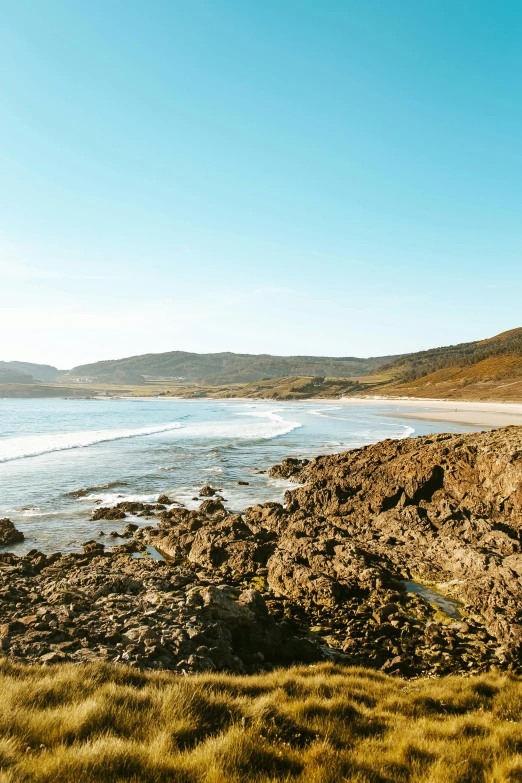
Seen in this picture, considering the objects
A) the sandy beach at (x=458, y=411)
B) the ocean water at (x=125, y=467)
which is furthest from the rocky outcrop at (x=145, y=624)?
the sandy beach at (x=458, y=411)

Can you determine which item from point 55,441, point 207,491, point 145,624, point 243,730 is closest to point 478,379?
point 55,441

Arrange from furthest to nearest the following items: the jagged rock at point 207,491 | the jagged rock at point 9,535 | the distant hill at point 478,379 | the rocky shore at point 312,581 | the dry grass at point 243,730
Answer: the distant hill at point 478,379, the jagged rock at point 207,491, the jagged rock at point 9,535, the rocky shore at point 312,581, the dry grass at point 243,730

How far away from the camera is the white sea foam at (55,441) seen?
37.2m

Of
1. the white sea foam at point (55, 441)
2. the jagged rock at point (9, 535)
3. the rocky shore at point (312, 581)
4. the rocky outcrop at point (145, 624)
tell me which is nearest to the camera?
the rocky outcrop at point (145, 624)

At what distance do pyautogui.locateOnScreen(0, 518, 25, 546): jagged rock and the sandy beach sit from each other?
37402 millimetres

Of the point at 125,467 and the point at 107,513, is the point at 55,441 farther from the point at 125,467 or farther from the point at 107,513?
the point at 107,513

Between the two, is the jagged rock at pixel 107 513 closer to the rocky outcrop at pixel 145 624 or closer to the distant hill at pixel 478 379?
the rocky outcrop at pixel 145 624

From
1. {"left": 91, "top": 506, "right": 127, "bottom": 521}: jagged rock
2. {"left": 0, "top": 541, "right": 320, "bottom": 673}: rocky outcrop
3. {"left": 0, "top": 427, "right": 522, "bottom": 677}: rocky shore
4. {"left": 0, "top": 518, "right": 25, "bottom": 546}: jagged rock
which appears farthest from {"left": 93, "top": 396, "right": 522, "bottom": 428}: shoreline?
{"left": 0, "top": 518, "right": 25, "bottom": 546}: jagged rock

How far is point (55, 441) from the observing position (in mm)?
44938

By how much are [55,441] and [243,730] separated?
149 feet

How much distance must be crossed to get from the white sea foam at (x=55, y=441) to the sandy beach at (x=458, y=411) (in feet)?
129

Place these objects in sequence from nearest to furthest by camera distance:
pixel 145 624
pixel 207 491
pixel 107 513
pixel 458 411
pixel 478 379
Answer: pixel 145 624, pixel 107 513, pixel 207 491, pixel 458 411, pixel 478 379

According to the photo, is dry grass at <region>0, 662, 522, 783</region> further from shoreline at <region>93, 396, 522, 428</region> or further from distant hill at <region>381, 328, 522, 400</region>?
distant hill at <region>381, 328, 522, 400</region>

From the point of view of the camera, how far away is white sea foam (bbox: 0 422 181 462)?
1464 inches
